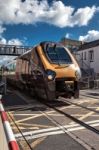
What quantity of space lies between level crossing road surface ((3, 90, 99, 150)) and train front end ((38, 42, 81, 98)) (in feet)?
4.66

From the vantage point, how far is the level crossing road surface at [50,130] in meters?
8.15

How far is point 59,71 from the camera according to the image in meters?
15.6

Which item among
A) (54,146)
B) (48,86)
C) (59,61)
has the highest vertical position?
(59,61)

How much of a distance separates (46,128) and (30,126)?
2.10 feet

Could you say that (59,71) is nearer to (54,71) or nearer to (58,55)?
(54,71)

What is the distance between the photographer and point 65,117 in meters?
12.0

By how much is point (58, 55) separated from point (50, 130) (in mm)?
7456

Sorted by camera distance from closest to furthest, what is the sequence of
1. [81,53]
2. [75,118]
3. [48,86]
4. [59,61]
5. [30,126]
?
[30,126]
[75,118]
[48,86]
[59,61]
[81,53]

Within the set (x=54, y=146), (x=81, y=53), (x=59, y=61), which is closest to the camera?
(x=54, y=146)

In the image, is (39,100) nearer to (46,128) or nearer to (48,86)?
(48,86)

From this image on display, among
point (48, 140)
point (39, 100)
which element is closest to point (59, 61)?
point (39, 100)

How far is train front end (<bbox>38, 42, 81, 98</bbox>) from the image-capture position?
15391 millimetres

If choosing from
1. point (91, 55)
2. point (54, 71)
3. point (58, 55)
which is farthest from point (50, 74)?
point (91, 55)

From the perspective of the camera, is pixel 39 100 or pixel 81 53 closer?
pixel 39 100
